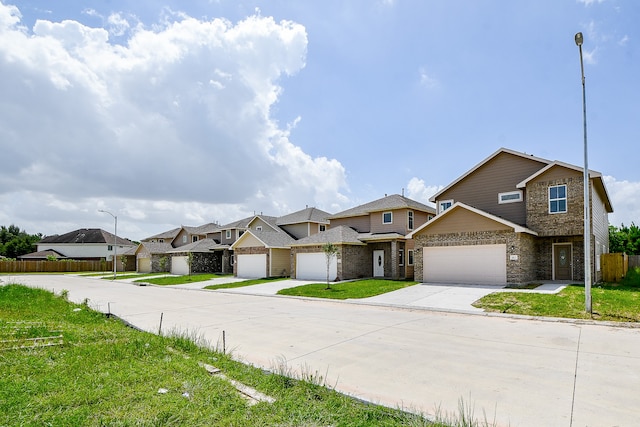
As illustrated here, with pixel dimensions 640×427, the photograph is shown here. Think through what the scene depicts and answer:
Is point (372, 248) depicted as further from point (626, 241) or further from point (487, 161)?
point (626, 241)

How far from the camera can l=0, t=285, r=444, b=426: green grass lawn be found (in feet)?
14.8

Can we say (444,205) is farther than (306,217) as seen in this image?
No

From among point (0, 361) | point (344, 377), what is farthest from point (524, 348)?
point (0, 361)

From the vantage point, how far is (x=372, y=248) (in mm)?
29344

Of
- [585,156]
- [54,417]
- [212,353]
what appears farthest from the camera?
[585,156]

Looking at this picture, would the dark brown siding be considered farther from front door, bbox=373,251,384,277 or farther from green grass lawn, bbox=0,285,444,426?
green grass lawn, bbox=0,285,444,426

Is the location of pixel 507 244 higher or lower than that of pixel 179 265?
higher

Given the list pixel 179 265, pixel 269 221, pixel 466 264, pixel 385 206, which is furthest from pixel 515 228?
pixel 179 265

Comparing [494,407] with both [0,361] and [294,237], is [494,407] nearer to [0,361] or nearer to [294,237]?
[0,361]

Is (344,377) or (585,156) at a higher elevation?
(585,156)

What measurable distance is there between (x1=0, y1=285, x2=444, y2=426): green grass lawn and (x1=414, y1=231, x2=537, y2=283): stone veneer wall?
16706mm

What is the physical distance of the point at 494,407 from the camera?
209 inches

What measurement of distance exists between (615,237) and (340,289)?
106ft

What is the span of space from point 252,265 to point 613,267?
82.2 ft
